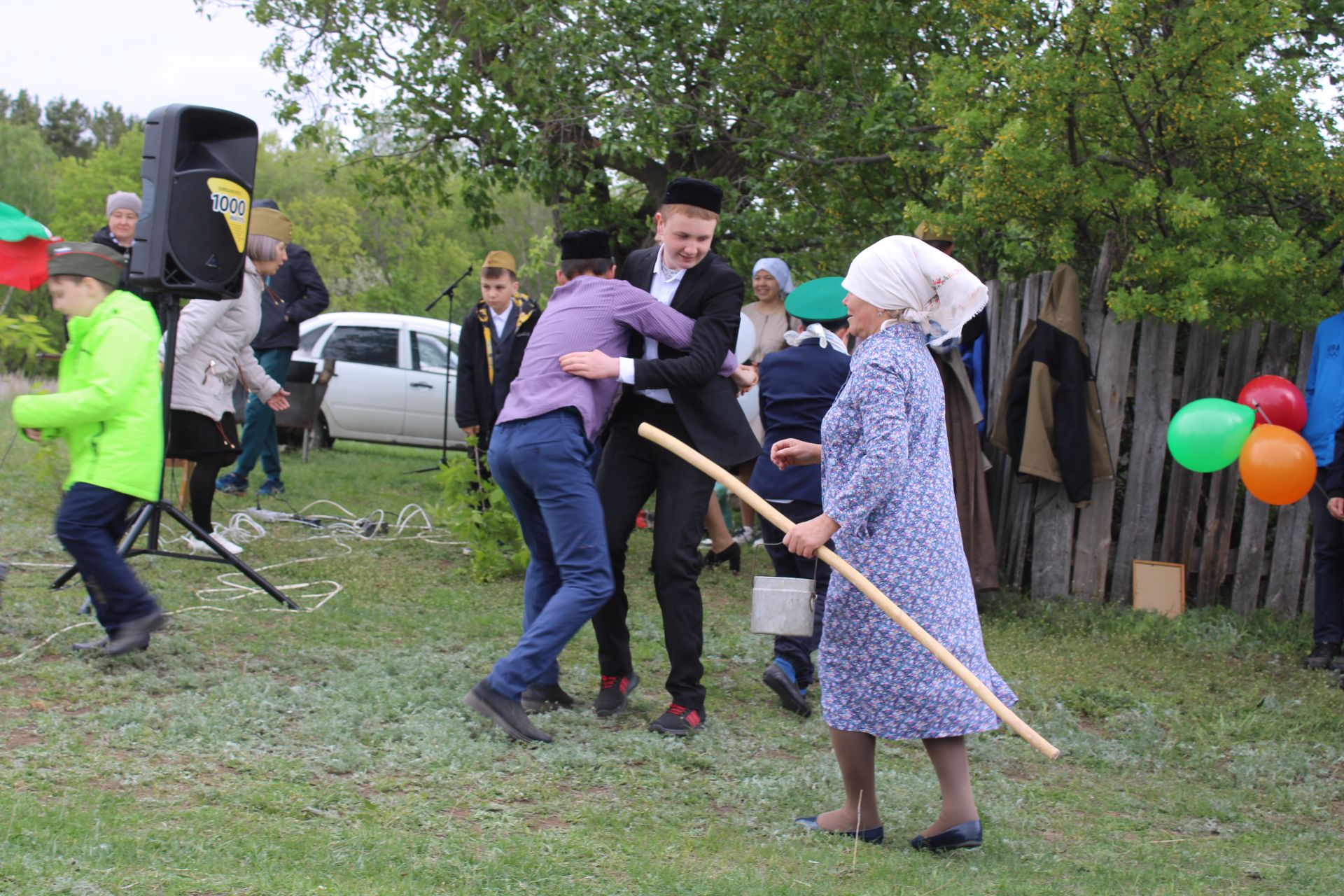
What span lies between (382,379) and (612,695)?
9.92 meters

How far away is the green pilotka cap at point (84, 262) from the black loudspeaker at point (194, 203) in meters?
0.72

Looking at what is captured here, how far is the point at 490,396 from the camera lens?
8.02 metres

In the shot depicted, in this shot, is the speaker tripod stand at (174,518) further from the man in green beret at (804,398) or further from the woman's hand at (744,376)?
the woman's hand at (744,376)

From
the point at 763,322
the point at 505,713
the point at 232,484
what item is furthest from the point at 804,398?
the point at 232,484

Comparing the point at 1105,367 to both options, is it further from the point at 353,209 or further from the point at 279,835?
the point at 353,209

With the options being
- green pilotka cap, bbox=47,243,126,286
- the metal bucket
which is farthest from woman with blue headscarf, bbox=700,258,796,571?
green pilotka cap, bbox=47,243,126,286

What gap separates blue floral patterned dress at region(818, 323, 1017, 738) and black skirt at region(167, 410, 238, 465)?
15.1 feet

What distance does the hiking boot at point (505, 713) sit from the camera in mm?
4328

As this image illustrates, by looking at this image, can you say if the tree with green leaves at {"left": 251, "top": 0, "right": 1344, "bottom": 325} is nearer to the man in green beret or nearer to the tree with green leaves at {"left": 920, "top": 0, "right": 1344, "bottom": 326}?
the tree with green leaves at {"left": 920, "top": 0, "right": 1344, "bottom": 326}

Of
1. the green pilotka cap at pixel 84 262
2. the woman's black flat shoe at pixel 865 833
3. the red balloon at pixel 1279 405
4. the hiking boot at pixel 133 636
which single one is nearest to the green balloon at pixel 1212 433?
the red balloon at pixel 1279 405

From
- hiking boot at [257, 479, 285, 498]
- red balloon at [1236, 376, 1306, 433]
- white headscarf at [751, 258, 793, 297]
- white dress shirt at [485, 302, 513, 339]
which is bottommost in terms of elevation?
hiking boot at [257, 479, 285, 498]

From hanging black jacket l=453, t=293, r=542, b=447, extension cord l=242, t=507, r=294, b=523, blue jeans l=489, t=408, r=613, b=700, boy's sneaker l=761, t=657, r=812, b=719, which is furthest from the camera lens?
extension cord l=242, t=507, r=294, b=523

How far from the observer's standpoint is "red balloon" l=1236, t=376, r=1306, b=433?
6.49m

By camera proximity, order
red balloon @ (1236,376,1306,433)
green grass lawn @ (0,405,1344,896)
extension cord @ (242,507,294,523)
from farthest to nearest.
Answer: extension cord @ (242,507,294,523) < red balloon @ (1236,376,1306,433) < green grass lawn @ (0,405,1344,896)
